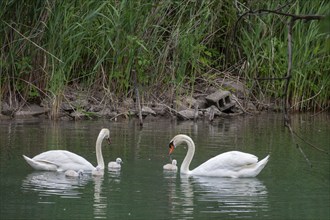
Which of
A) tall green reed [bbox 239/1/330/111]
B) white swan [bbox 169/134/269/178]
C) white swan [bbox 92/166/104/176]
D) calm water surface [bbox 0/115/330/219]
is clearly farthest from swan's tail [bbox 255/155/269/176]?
tall green reed [bbox 239/1/330/111]

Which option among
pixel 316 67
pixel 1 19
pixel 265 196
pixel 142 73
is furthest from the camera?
pixel 316 67

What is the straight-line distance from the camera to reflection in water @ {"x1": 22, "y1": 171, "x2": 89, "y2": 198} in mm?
8961

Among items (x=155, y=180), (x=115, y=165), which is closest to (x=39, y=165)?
(x=115, y=165)

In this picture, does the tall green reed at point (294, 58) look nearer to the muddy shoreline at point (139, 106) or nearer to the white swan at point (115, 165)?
the muddy shoreline at point (139, 106)

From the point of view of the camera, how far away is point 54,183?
9.63 metres

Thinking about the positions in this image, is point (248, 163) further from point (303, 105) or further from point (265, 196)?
point (303, 105)

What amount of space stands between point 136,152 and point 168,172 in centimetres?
141

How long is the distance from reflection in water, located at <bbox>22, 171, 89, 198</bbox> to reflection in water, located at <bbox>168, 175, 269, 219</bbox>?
1.02m

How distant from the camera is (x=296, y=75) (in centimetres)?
1681

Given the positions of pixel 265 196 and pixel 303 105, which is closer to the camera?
pixel 265 196

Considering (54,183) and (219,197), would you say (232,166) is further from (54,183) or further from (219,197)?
(54,183)

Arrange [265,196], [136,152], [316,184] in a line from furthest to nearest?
[136,152] → [316,184] → [265,196]

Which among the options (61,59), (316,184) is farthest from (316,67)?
(316,184)

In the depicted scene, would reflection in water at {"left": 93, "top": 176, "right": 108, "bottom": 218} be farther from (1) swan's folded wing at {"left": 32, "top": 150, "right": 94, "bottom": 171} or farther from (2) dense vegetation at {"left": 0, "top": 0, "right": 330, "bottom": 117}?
(2) dense vegetation at {"left": 0, "top": 0, "right": 330, "bottom": 117}
